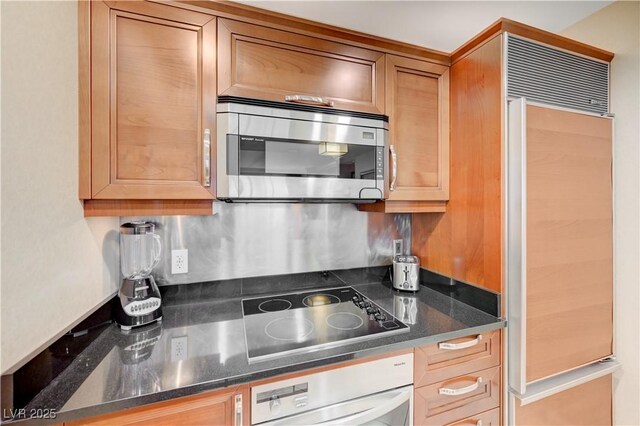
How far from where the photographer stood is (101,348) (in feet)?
3.25

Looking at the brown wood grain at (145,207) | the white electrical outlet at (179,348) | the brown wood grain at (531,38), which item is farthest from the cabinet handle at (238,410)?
the brown wood grain at (531,38)

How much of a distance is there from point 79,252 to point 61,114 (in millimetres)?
456

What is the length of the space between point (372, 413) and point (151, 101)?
4.56 ft

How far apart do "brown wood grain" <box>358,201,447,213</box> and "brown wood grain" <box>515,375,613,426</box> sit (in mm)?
924

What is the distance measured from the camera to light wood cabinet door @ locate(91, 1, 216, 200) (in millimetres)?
993

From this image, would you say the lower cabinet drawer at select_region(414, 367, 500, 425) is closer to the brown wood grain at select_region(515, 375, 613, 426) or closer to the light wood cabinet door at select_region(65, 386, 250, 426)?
the brown wood grain at select_region(515, 375, 613, 426)

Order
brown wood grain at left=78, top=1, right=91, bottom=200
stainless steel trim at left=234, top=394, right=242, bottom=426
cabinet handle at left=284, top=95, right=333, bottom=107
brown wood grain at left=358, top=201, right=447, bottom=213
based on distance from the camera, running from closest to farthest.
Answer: stainless steel trim at left=234, top=394, right=242, bottom=426 < brown wood grain at left=78, top=1, right=91, bottom=200 < cabinet handle at left=284, top=95, right=333, bottom=107 < brown wood grain at left=358, top=201, right=447, bottom=213

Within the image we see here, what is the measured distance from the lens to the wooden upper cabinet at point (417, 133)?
1.40m

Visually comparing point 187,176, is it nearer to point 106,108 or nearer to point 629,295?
point 106,108

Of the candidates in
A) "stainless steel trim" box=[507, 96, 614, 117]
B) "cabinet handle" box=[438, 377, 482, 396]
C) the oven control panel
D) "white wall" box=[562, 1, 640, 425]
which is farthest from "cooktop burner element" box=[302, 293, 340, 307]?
"white wall" box=[562, 1, 640, 425]

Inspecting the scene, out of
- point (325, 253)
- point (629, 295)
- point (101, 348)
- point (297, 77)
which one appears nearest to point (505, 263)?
point (629, 295)

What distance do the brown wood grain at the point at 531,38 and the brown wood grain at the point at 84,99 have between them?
5.12 feet

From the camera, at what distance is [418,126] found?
4.77 feet

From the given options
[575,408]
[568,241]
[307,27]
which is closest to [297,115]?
[307,27]
